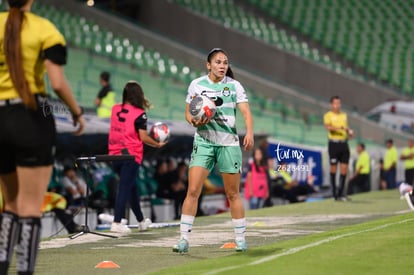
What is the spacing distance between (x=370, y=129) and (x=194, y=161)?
23.8m

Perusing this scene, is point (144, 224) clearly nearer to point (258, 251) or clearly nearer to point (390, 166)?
point (258, 251)

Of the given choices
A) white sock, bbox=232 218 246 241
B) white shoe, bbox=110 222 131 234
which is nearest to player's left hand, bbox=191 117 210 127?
white sock, bbox=232 218 246 241

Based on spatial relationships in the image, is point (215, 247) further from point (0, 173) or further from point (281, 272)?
point (0, 173)

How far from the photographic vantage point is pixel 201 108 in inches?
408

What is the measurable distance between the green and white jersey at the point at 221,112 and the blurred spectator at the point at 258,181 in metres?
11.5

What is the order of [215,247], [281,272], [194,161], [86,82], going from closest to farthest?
[281,272], [194,161], [215,247], [86,82]

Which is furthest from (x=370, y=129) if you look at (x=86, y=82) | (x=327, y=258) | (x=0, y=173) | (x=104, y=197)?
(x=0, y=173)

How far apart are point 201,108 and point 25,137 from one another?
3.69 metres

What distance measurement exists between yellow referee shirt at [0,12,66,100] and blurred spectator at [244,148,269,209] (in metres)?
15.4

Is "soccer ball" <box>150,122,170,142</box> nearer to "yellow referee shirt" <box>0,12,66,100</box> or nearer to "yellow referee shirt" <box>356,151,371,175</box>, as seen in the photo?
"yellow referee shirt" <box>0,12,66,100</box>

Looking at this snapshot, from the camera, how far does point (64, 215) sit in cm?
1595

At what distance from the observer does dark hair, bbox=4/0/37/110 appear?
6918 mm

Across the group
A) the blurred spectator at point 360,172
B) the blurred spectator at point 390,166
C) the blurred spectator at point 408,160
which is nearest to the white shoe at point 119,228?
the blurred spectator at point 360,172

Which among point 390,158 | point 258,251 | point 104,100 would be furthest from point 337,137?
point 258,251
